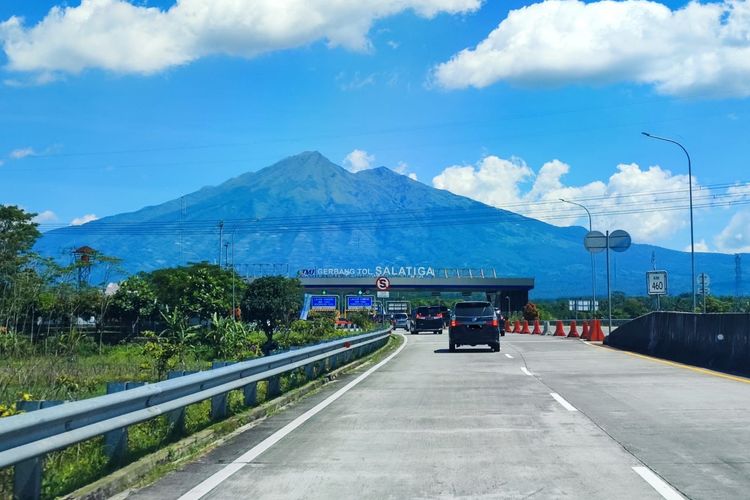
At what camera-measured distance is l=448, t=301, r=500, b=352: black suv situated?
2888 centimetres

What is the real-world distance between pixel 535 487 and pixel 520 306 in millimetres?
117587

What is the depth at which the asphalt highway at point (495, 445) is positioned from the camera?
7270 millimetres

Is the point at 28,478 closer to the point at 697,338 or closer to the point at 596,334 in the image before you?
Result: the point at 697,338

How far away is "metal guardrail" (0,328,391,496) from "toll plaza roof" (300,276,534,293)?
101 metres

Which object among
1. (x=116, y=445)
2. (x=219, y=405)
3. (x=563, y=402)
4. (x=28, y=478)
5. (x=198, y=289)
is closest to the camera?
(x=28, y=478)

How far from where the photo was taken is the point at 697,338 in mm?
21609

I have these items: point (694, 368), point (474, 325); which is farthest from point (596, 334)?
point (694, 368)

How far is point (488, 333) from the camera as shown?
94.6 feet

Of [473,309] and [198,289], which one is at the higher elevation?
[198,289]

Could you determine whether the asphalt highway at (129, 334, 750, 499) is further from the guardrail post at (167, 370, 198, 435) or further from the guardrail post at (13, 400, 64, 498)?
the guardrail post at (13, 400, 64, 498)

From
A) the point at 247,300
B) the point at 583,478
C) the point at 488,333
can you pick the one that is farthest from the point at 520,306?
the point at 583,478

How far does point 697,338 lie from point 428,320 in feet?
137

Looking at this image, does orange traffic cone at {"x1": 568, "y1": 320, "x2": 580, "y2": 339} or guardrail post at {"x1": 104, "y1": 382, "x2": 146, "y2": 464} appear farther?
orange traffic cone at {"x1": 568, "y1": 320, "x2": 580, "y2": 339}

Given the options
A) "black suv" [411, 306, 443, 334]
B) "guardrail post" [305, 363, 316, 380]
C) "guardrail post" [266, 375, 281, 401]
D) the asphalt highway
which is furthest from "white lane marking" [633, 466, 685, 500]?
"black suv" [411, 306, 443, 334]
